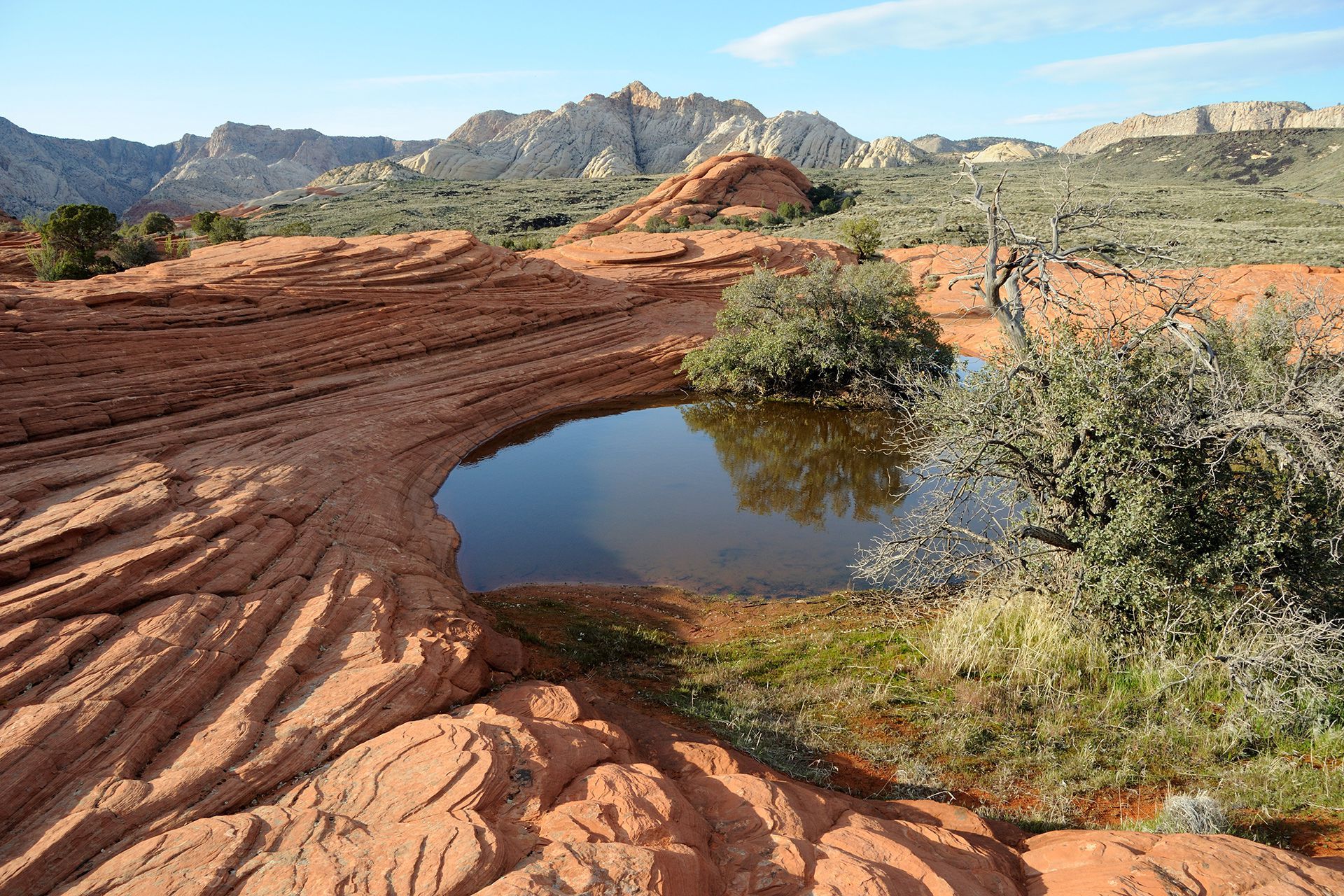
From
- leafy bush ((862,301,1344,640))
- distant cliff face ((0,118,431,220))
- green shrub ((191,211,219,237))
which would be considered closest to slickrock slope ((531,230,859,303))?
green shrub ((191,211,219,237))

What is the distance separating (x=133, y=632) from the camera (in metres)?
6.53

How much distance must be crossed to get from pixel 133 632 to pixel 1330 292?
28.3m

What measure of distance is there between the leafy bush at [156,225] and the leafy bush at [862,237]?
33396mm

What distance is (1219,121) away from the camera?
141 metres

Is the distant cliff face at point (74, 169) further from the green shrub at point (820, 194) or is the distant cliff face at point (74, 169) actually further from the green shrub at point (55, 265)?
the green shrub at point (820, 194)

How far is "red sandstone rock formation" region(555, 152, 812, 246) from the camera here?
4859 cm

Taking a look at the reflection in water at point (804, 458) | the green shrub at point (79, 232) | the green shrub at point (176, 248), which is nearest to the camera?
the reflection in water at point (804, 458)

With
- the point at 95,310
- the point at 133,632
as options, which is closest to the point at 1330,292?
the point at 133,632

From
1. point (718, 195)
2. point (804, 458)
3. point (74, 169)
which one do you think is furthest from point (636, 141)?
point (804, 458)

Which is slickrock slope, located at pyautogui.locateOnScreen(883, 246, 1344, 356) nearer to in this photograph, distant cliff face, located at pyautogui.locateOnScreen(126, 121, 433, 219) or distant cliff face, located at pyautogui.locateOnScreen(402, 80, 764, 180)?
distant cliff face, located at pyautogui.locateOnScreen(402, 80, 764, 180)

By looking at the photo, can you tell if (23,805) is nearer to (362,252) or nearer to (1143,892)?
(1143,892)

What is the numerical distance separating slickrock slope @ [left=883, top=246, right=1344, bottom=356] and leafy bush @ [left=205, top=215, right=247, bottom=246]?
97.6ft

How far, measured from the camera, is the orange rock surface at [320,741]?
423 cm

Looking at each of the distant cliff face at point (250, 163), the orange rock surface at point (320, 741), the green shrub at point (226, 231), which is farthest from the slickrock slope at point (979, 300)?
the distant cliff face at point (250, 163)
